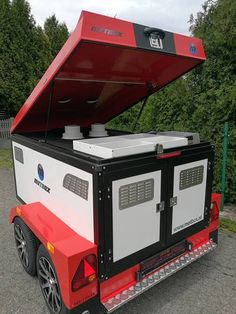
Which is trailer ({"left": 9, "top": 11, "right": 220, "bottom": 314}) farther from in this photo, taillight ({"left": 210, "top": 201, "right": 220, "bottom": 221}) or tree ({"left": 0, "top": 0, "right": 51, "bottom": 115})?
tree ({"left": 0, "top": 0, "right": 51, "bottom": 115})

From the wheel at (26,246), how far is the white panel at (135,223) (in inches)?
40.4

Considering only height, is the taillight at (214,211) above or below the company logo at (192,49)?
below

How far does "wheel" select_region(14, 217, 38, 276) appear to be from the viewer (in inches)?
106

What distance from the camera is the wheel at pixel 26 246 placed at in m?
2.70

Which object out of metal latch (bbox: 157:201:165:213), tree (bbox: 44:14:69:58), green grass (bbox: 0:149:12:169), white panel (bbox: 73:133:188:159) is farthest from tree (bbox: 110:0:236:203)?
Result: tree (bbox: 44:14:69:58)

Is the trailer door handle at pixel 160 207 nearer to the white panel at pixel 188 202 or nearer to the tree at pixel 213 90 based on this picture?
the white panel at pixel 188 202

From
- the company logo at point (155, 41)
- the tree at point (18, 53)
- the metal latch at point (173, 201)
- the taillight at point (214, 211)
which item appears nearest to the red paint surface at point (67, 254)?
the metal latch at point (173, 201)

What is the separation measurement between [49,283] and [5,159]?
7076mm

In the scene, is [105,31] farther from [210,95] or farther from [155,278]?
[210,95]

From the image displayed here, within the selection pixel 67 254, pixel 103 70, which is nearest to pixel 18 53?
pixel 103 70

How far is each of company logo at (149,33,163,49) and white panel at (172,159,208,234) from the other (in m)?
1.07

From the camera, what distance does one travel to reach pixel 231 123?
14.7ft

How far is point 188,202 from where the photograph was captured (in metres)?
2.61

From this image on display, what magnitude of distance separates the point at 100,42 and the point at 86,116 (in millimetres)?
2221
